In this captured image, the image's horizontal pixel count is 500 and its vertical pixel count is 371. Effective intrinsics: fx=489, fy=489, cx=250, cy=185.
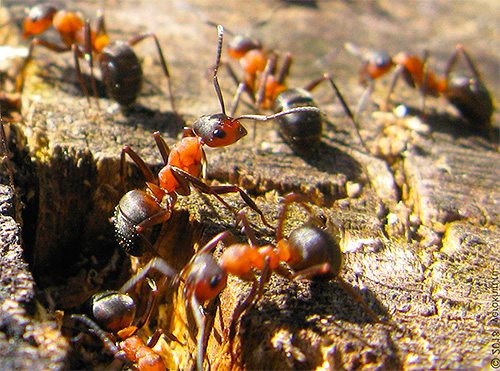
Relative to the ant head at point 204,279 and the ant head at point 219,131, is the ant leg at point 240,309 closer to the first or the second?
the ant head at point 204,279

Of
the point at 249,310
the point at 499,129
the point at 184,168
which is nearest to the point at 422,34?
the point at 499,129

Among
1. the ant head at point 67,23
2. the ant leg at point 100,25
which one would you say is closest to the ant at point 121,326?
the ant leg at point 100,25

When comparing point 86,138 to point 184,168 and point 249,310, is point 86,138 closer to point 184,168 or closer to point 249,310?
point 184,168

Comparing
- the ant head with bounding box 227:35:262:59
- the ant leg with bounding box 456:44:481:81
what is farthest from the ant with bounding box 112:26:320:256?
the ant leg with bounding box 456:44:481:81

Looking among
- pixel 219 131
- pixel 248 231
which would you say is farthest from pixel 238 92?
pixel 248 231

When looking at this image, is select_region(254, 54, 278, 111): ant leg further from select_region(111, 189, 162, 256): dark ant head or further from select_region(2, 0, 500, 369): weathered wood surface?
select_region(111, 189, 162, 256): dark ant head

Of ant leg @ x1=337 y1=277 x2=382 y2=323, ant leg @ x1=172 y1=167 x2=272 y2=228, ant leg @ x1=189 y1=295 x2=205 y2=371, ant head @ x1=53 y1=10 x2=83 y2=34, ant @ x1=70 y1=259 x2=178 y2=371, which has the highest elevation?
ant head @ x1=53 y1=10 x2=83 y2=34
